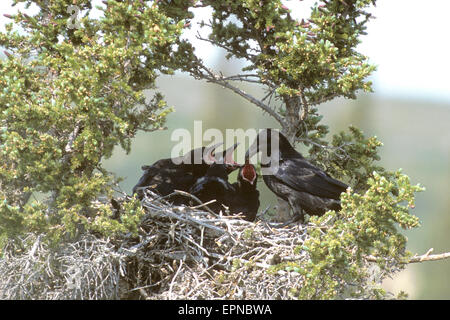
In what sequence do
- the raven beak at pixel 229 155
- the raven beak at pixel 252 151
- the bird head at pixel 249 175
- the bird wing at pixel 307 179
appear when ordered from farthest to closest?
the raven beak at pixel 229 155 < the raven beak at pixel 252 151 < the bird head at pixel 249 175 < the bird wing at pixel 307 179

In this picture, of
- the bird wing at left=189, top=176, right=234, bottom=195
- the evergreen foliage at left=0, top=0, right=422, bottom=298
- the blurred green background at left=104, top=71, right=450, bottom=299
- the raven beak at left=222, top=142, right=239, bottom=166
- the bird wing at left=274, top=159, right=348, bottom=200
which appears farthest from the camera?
the blurred green background at left=104, top=71, right=450, bottom=299

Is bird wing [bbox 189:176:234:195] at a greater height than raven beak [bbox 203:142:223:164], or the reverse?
raven beak [bbox 203:142:223:164]

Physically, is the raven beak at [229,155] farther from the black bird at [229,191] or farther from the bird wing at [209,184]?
the bird wing at [209,184]

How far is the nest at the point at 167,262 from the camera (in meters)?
4.90

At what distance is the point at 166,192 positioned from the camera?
6.17 m

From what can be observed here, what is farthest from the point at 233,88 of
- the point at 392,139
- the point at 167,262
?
the point at 392,139

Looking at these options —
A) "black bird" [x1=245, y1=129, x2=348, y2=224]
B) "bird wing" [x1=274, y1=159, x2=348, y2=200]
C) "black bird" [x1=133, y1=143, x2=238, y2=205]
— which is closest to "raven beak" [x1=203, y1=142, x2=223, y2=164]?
"black bird" [x1=133, y1=143, x2=238, y2=205]

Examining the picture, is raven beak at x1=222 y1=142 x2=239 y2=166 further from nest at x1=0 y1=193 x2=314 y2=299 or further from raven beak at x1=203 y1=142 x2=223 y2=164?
nest at x1=0 y1=193 x2=314 y2=299

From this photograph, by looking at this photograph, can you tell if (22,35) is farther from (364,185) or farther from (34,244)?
(364,185)

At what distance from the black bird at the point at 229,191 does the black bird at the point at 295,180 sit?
8.5 inches

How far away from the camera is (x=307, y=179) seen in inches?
233

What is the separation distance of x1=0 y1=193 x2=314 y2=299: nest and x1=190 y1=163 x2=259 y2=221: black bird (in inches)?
12.6

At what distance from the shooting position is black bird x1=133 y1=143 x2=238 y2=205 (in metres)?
6.22

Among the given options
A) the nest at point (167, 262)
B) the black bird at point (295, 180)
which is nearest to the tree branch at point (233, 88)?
the black bird at point (295, 180)
